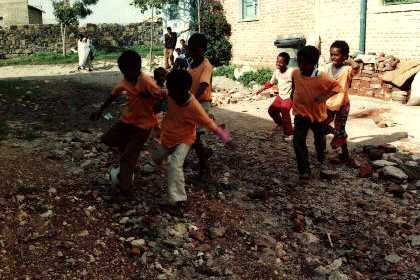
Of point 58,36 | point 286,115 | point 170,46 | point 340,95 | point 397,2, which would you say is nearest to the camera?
point 340,95

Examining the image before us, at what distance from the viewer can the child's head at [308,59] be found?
4.59 meters

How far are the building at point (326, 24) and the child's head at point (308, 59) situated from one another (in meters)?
5.99

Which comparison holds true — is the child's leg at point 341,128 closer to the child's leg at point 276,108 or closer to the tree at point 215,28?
the child's leg at point 276,108

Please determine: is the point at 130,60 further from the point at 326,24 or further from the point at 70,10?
the point at 70,10

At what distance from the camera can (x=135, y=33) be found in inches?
1122

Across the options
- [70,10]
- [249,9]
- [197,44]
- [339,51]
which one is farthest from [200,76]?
[70,10]

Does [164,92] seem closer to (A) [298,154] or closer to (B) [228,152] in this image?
(A) [298,154]

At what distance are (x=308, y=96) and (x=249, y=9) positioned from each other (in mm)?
12090

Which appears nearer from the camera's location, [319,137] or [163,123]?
[163,123]

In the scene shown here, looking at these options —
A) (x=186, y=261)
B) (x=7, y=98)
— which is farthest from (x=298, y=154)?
(x=7, y=98)

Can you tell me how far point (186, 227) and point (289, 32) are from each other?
11033 mm

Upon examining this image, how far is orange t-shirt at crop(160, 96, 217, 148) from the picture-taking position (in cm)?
382

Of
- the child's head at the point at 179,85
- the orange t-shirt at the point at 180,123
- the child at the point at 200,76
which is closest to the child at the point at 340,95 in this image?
the child at the point at 200,76

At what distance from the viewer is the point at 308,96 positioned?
4.69m
